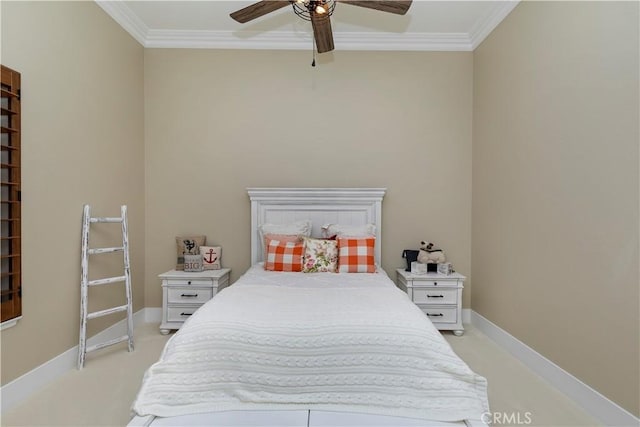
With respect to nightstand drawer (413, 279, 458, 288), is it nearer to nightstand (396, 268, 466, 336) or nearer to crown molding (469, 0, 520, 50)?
nightstand (396, 268, 466, 336)

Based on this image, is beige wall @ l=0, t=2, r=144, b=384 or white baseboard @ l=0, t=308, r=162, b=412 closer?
white baseboard @ l=0, t=308, r=162, b=412

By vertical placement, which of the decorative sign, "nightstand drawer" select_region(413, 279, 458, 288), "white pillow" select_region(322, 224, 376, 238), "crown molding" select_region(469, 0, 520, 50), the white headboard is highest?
"crown molding" select_region(469, 0, 520, 50)

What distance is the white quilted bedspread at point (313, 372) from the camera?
158 cm

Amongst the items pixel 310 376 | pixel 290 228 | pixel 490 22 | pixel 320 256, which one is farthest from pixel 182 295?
pixel 490 22

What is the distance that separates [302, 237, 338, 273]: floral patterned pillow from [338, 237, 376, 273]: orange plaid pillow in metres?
0.06

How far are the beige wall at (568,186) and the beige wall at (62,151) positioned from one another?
3561 millimetres

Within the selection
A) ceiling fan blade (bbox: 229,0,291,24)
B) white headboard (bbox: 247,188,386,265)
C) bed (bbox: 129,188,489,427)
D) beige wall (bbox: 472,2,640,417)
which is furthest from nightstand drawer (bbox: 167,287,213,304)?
beige wall (bbox: 472,2,640,417)

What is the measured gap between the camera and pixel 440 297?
11.0ft

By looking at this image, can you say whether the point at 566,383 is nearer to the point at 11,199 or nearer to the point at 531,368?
the point at 531,368

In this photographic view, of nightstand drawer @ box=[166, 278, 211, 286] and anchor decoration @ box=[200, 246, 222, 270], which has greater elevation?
anchor decoration @ box=[200, 246, 222, 270]

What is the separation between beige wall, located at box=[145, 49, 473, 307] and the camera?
3.71 metres

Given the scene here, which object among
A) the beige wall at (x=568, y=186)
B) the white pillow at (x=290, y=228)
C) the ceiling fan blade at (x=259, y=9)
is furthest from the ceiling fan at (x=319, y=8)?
the white pillow at (x=290, y=228)

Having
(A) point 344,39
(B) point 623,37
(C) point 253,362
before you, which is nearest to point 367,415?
(C) point 253,362

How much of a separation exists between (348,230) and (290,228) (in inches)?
23.0
